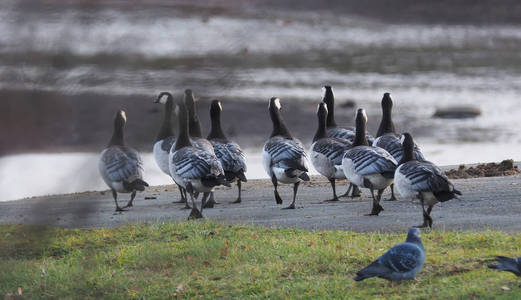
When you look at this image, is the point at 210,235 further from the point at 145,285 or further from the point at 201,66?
the point at 201,66

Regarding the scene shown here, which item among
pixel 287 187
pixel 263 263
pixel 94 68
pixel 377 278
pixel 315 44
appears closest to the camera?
pixel 94 68

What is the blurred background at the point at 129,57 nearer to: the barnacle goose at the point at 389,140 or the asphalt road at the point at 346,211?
the asphalt road at the point at 346,211

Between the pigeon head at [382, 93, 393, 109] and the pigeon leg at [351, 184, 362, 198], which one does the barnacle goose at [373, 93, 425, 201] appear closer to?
the pigeon head at [382, 93, 393, 109]

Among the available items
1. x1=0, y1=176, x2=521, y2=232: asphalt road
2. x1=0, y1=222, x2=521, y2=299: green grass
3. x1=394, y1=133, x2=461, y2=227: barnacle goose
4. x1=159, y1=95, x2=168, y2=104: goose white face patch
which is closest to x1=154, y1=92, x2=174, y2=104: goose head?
x1=159, y1=95, x2=168, y2=104: goose white face patch

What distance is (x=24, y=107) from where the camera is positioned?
1698 mm

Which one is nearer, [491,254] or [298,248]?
[491,254]

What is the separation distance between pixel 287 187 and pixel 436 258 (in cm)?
740

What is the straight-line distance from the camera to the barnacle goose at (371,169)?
10.2 metres

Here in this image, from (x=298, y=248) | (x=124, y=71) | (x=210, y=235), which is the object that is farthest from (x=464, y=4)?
(x=210, y=235)

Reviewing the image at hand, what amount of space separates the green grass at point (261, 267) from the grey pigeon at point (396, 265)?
127 millimetres

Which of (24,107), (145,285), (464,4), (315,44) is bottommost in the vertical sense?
(145,285)

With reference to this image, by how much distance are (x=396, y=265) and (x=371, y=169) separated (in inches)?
172

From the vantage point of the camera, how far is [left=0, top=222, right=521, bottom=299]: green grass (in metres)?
6.20

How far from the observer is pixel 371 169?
10.3m
